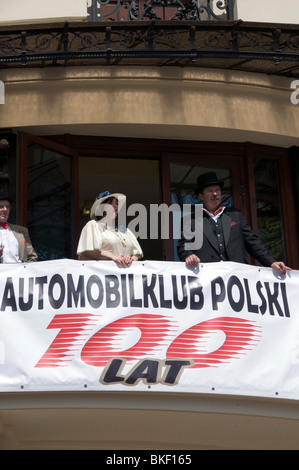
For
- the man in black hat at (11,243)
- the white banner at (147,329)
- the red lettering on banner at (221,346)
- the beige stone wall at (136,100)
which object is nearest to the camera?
the white banner at (147,329)

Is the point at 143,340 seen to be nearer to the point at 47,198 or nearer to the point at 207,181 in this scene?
the point at 207,181

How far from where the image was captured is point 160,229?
46.6 ft

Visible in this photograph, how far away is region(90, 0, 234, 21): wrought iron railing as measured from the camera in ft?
43.7

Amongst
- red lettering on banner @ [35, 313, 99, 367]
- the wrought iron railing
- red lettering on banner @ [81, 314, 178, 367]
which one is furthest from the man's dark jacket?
the wrought iron railing

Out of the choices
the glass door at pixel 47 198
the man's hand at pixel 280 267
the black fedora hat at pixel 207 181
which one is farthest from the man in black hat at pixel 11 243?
the man's hand at pixel 280 267

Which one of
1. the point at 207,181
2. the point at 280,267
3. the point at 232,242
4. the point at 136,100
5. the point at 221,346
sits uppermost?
the point at 136,100

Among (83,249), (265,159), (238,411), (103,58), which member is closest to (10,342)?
(83,249)

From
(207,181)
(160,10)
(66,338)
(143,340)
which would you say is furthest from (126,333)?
(160,10)

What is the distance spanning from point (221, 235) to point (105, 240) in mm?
1273

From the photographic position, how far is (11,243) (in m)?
12.1

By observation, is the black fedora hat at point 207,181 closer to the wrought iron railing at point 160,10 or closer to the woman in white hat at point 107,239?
the woman in white hat at point 107,239

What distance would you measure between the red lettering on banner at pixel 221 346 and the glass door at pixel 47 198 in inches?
102

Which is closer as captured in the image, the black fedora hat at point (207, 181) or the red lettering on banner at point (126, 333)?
the red lettering on banner at point (126, 333)

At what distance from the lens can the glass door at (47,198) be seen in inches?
523
